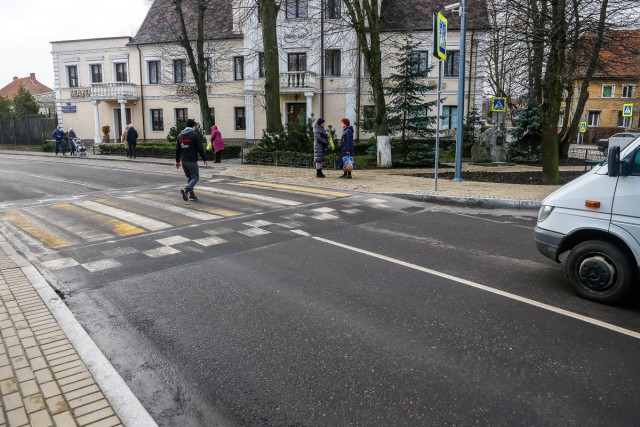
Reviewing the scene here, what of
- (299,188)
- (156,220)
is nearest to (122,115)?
(299,188)

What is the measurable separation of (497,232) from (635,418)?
5.74 metres

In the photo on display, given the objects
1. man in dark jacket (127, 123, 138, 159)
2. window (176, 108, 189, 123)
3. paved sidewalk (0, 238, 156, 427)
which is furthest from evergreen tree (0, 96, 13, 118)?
paved sidewalk (0, 238, 156, 427)

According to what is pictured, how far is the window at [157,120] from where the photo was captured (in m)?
42.9

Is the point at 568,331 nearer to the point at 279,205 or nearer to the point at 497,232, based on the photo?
the point at 497,232

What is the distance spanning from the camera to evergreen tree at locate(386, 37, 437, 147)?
20.0 m

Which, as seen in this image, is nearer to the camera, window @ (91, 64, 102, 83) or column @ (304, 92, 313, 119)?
column @ (304, 92, 313, 119)

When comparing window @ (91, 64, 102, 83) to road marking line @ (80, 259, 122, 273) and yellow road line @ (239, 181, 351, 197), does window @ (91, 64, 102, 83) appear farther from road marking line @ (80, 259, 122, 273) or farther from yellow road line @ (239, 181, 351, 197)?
road marking line @ (80, 259, 122, 273)

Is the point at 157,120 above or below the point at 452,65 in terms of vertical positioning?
below

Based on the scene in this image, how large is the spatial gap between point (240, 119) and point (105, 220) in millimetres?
31792

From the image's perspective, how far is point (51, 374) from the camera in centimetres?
372

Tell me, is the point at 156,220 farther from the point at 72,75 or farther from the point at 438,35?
the point at 72,75

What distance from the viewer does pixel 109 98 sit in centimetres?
4172

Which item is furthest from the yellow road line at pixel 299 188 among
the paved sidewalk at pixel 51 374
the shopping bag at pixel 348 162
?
the paved sidewalk at pixel 51 374

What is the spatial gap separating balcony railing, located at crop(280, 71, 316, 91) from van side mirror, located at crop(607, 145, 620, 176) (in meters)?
32.3
